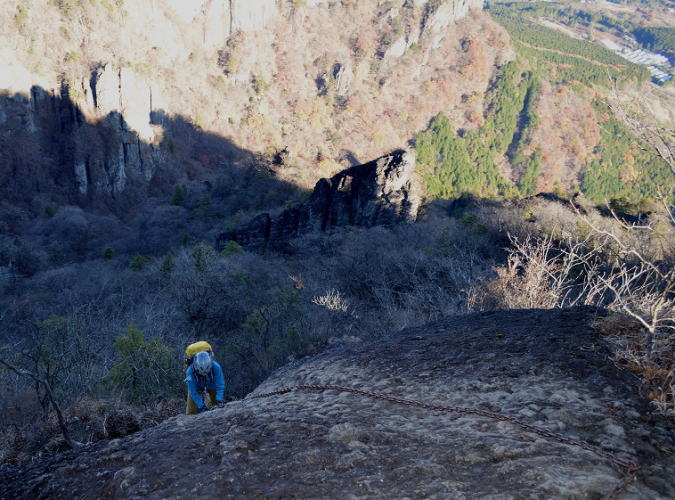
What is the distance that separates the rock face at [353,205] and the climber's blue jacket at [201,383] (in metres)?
21.9

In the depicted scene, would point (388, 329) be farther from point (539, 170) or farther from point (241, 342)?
point (539, 170)

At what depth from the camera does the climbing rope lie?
280 cm

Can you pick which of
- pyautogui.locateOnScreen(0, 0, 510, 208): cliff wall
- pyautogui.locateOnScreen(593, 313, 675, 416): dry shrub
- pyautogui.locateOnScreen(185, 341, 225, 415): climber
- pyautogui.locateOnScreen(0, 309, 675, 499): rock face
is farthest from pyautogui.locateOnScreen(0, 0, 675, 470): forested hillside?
pyautogui.locateOnScreen(185, 341, 225, 415): climber

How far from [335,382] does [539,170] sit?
76.3 m

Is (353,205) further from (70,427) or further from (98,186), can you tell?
(98,186)

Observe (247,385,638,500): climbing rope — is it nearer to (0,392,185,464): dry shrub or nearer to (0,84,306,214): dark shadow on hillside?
(0,392,185,464): dry shrub

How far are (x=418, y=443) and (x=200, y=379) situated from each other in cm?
358

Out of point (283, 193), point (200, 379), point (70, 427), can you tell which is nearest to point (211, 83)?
point (283, 193)

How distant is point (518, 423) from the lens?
3463 millimetres

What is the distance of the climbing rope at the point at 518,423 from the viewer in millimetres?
2800

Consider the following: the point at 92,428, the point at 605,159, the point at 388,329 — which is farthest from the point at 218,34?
the point at 92,428

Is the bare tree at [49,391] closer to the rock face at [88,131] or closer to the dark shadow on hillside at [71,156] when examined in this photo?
the dark shadow on hillside at [71,156]

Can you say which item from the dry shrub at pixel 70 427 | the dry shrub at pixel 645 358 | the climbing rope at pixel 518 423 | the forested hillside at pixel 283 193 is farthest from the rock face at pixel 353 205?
the climbing rope at pixel 518 423

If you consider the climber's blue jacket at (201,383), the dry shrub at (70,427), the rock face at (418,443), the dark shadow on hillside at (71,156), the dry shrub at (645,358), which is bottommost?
the dry shrub at (70,427)
